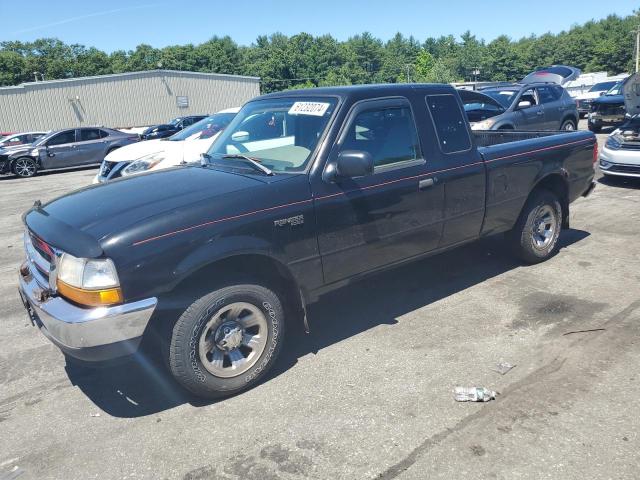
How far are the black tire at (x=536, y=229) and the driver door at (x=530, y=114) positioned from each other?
7396 millimetres

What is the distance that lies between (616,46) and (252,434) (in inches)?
4583

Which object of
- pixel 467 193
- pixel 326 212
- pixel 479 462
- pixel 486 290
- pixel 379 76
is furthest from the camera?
pixel 379 76

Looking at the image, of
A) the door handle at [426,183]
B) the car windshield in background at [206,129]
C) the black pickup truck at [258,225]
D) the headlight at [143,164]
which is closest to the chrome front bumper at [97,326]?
the black pickup truck at [258,225]

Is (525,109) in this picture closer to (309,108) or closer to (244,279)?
(309,108)

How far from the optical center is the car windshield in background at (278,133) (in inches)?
157

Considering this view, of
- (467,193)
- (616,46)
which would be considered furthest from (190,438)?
(616,46)

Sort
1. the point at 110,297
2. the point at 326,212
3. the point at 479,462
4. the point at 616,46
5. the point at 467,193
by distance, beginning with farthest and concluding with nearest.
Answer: the point at 616,46, the point at 467,193, the point at 326,212, the point at 110,297, the point at 479,462

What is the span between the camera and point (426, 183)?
437 cm

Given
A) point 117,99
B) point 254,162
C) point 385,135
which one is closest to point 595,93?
point 385,135

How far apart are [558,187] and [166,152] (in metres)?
6.15

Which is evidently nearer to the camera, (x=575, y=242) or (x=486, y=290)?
(x=486, y=290)

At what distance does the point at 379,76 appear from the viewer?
12675 centimetres

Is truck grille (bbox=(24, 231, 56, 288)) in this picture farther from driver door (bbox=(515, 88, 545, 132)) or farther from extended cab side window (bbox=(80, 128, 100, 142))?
extended cab side window (bbox=(80, 128, 100, 142))

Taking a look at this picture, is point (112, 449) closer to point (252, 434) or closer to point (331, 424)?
point (252, 434)
